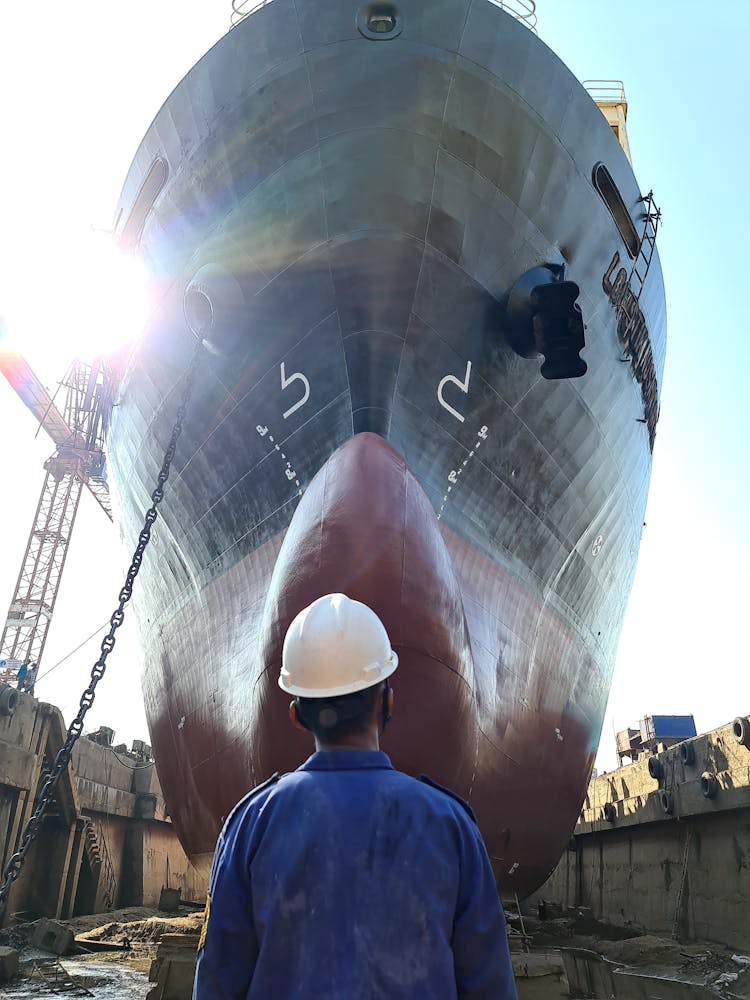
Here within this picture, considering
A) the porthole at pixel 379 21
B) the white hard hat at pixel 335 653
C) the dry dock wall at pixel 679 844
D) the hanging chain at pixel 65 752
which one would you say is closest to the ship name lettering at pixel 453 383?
the hanging chain at pixel 65 752

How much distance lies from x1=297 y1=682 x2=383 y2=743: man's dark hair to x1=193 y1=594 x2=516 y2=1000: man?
0.20 feet

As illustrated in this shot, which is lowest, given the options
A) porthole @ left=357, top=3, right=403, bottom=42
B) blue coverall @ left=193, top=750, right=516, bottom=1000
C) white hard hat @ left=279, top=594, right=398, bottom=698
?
blue coverall @ left=193, top=750, right=516, bottom=1000

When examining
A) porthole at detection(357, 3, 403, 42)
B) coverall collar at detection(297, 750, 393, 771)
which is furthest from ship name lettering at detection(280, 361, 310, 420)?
coverall collar at detection(297, 750, 393, 771)

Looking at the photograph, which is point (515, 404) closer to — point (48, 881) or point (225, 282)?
point (225, 282)

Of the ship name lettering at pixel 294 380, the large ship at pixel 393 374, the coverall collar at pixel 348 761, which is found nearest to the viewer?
the coverall collar at pixel 348 761

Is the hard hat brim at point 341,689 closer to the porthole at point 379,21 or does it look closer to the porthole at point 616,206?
the porthole at point 379,21

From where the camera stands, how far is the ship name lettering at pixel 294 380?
5406mm

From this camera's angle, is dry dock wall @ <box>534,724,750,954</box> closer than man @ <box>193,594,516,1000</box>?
No

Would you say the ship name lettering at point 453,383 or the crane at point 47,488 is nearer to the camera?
the ship name lettering at point 453,383

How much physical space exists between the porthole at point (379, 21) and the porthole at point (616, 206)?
219cm

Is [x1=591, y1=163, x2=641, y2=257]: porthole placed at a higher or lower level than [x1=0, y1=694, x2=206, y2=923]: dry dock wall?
higher

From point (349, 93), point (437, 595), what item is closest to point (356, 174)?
point (349, 93)

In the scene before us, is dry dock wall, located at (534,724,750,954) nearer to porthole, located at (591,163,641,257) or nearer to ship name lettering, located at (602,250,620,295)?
ship name lettering, located at (602,250,620,295)

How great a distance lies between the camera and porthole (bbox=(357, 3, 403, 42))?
527 cm
